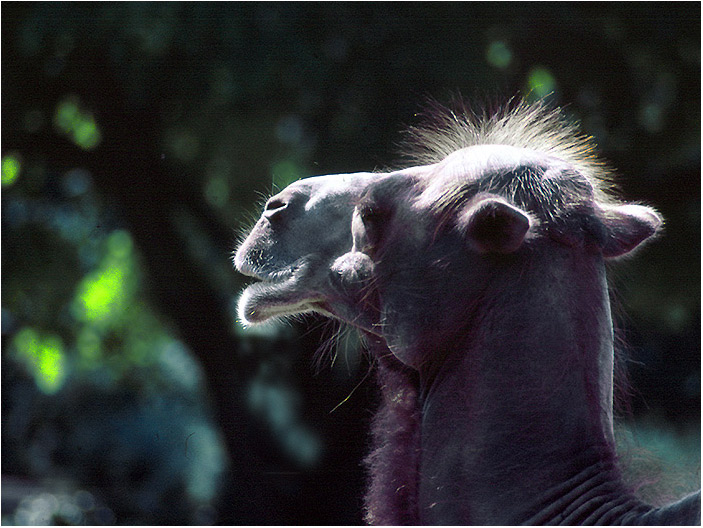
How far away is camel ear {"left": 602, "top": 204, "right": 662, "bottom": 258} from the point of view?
1921 mm

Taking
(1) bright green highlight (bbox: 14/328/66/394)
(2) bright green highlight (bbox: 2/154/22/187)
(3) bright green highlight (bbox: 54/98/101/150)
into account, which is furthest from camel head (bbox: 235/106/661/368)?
(1) bright green highlight (bbox: 14/328/66/394)

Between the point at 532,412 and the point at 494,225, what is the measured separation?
0.40m

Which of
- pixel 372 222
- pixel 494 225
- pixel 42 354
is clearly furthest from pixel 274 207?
pixel 42 354

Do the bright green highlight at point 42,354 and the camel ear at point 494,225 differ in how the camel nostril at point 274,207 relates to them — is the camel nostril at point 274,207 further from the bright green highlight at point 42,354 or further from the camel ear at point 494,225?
the bright green highlight at point 42,354

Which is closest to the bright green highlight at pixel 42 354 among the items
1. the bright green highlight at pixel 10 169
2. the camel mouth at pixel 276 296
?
the bright green highlight at pixel 10 169

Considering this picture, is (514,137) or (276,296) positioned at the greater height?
(514,137)

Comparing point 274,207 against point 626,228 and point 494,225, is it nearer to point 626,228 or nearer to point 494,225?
point 494,225

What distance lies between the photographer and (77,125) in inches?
322

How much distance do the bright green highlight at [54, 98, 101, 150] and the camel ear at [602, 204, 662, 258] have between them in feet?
22.1

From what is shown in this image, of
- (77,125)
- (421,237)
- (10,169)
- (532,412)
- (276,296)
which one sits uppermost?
(77,125)

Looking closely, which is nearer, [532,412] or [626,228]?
[532,412]

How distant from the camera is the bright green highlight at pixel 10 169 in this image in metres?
7.97

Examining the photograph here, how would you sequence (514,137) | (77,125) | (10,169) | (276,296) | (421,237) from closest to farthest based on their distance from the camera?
(421,237) → (276,296) → (514,137) → (10,169) → (77,125)

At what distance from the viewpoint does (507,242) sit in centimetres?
177
